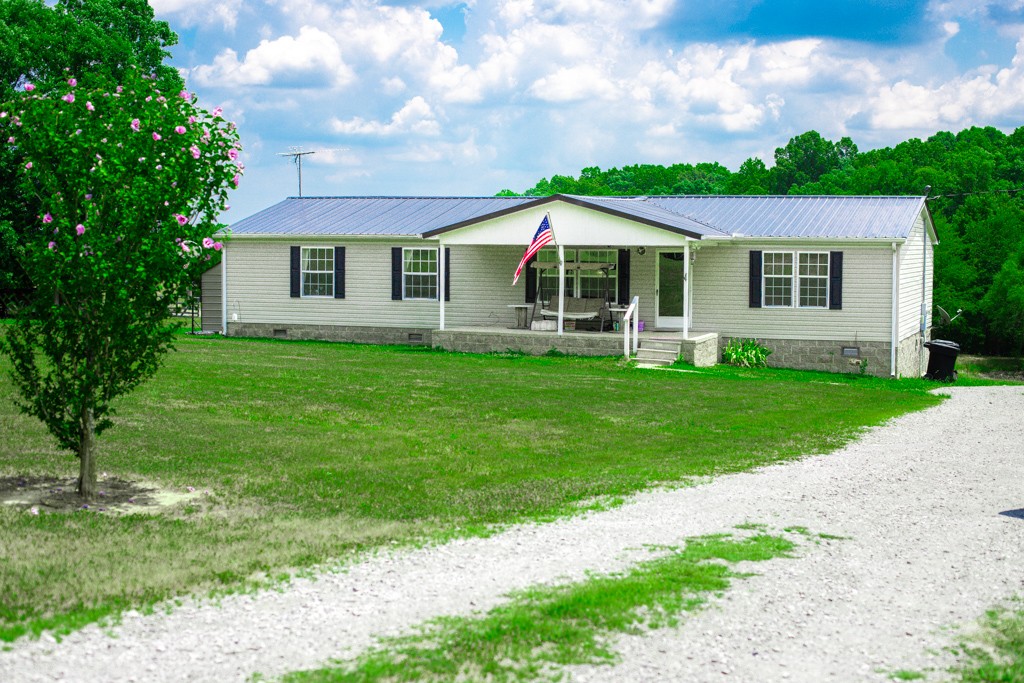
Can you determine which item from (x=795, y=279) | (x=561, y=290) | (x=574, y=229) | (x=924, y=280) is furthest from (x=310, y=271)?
(x=924, y=280)

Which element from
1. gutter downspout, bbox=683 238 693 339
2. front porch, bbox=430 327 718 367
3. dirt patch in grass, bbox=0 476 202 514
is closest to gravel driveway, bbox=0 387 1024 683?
dirt patch in grass, bbox=0 476 202 514

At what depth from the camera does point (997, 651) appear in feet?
19.9

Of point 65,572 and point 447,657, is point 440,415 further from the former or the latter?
point 447,657

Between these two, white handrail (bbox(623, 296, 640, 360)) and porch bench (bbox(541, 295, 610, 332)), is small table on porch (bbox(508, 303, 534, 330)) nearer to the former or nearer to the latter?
porch bench (bbox(541, 295, 610, 332))

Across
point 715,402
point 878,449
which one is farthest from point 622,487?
point 715,402

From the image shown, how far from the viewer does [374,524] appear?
8.82 m

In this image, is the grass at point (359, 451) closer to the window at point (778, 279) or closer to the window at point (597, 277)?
the window at point (778, 279)

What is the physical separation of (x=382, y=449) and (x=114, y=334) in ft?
12.1

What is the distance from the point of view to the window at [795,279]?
23.8 m

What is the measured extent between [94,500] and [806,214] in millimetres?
19631

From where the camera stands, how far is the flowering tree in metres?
9.35

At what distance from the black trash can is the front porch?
5.54 meters

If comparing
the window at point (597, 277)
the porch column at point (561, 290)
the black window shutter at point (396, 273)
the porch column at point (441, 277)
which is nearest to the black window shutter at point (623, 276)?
the window at point (597, 277)

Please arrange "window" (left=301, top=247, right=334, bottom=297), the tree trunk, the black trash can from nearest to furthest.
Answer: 1. the tree trunk
2. the black trash can
3. "window" (left=301, top=247, right=334, bottom=297)
